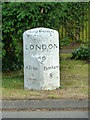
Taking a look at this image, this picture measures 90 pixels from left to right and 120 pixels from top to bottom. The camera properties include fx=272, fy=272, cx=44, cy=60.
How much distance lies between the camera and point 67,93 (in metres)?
6.04

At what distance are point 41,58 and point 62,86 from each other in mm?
965

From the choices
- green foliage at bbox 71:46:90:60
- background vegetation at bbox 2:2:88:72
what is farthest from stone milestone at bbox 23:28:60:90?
green foliage at bbox 71:46:90:60

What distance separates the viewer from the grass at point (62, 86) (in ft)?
19.1

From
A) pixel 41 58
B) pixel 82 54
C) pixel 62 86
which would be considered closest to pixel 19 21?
pixel 41 58

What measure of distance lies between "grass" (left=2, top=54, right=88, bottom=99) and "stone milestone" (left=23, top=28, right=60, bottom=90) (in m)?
0.23

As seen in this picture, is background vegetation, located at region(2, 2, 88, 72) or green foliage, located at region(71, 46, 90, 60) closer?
background vegetation, located at region(2, 2, 88, 72)

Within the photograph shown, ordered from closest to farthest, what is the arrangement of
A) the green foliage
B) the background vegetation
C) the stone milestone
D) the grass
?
the grass → the stone milestone → the background vegetation → the green foliage

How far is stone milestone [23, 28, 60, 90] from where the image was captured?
20.3ft

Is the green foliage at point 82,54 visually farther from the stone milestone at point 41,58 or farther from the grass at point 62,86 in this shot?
the stone milestone at point 41,58

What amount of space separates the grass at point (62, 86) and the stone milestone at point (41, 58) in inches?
9.0

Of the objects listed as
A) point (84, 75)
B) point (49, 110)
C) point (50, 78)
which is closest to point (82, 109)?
point (49, 110)

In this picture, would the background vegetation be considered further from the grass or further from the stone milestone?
the stone milestone

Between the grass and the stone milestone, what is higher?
the stone milestone

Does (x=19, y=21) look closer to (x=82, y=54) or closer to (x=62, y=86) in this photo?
(x=62, y=86)
